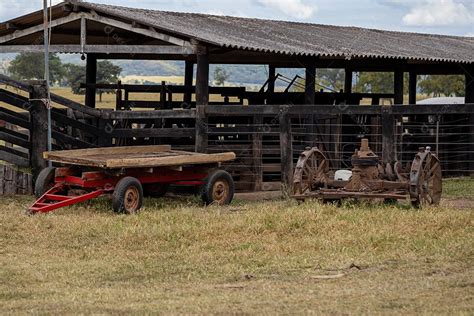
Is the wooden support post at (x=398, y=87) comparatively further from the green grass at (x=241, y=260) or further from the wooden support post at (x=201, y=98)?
the green grass at (x=241, y=260)

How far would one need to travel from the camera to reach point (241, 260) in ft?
36.5

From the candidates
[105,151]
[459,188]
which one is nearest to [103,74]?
[459,188]

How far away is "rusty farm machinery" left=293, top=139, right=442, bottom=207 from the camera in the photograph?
1473cm

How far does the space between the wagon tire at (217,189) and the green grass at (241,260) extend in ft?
2.79

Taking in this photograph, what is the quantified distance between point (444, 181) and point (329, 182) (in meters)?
6.28

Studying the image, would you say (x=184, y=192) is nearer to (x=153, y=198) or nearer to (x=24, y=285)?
(x=153, y=198)

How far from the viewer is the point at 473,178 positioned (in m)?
21.8

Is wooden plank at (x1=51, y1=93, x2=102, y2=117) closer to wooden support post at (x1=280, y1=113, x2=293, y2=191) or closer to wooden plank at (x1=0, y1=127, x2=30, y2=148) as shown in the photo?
wooden plank at (x1=0, y1=127, x2=30, y2=148)

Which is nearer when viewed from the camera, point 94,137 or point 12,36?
point 94,137

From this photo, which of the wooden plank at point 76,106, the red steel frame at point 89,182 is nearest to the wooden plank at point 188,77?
the wooden plank at point 76,106

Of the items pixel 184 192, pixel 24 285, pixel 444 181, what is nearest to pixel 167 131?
pixel 184 192

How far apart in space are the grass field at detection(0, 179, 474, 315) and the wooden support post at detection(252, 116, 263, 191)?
327 cm

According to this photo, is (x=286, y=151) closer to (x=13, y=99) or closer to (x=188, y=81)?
(x=13, y=99)

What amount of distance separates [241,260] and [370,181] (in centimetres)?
423
